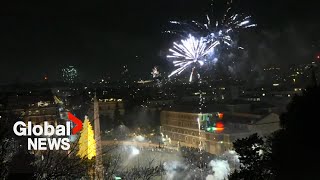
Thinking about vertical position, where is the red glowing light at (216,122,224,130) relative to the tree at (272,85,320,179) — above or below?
below

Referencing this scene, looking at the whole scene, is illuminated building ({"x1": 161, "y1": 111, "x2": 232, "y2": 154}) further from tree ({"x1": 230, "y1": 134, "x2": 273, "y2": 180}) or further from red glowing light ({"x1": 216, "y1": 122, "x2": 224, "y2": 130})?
tree ({"x1": 230, "y1": 134, "x2": 273, "y2": 180})

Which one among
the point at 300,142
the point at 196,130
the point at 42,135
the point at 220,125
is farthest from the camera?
the point at 196,130

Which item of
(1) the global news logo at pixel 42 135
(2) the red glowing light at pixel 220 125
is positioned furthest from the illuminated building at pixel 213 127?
(1) the global news logo at pixel 42 135

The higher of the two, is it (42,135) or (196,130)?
(42,135)

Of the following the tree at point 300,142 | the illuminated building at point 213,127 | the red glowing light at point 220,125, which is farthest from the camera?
the red glowing light at point 220,125

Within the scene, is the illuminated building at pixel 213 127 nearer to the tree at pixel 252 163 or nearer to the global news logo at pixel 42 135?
the tree at pixel 252 163

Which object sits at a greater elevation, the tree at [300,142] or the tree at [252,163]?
the tree at [300,142]

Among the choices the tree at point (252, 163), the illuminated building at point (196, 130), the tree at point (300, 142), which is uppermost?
the tree at point (300, 142)

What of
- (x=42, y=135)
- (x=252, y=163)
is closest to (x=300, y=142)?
(x=252, y=163)

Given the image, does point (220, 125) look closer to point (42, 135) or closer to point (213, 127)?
point (213, 127)

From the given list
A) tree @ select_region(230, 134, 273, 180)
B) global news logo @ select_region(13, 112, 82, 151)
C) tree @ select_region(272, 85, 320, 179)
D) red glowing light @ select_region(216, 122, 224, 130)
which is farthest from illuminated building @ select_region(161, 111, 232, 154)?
tree @ select_region(272, 85, 320, 179)

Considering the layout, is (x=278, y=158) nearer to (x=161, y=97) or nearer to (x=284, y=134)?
(x=284, y=134)

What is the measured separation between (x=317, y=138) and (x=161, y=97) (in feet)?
174

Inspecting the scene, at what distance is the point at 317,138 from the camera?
21.9 feet
